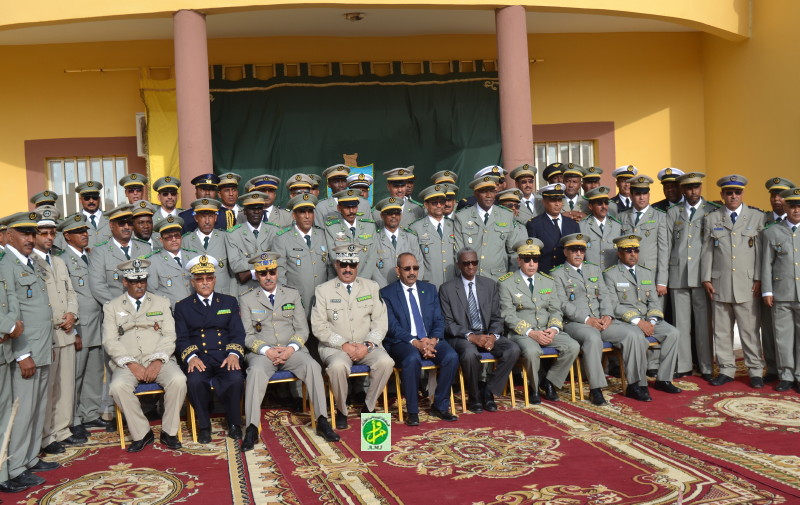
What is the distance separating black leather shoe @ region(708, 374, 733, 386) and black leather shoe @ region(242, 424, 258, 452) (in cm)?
447

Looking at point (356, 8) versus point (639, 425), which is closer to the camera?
point (639, 425)

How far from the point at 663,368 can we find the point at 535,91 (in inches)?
223

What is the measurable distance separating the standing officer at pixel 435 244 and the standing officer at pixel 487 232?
0.13 metres

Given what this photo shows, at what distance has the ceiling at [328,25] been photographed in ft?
34.0

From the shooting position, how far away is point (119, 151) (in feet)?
37.3

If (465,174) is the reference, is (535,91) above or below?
above

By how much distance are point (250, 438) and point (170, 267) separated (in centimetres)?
194

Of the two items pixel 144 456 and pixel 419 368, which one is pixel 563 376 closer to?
pixel 419 368

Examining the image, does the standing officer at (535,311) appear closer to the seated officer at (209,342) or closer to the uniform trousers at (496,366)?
the uniform trousers at (496,366)

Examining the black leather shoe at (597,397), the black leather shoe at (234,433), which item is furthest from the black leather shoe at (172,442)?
the black leather shoe at (597,397)

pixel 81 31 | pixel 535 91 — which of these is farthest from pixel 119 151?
pixel 535 91

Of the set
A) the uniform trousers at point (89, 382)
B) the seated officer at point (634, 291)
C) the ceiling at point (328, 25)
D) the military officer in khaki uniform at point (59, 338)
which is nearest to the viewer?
the military officer in khaki uniform at point (59, 338)

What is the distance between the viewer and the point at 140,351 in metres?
6.79

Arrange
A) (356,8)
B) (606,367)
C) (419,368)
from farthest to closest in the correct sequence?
(356,8)
(606,367)
(419,368)
